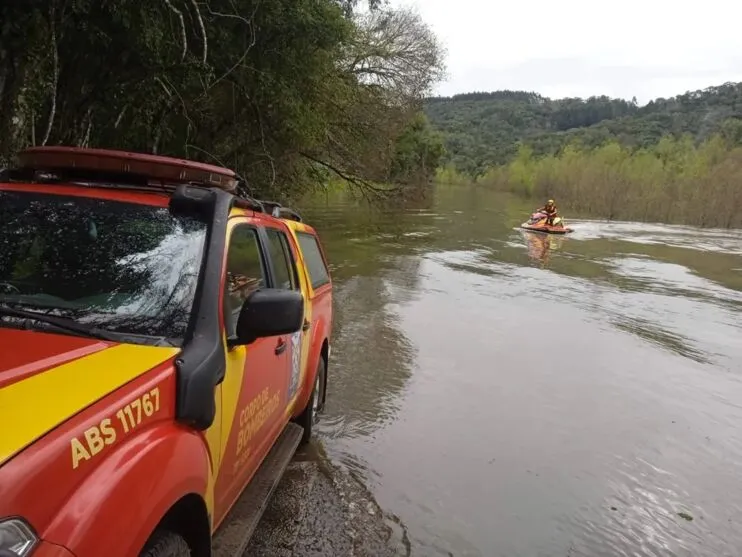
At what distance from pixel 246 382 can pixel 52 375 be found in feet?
4.13

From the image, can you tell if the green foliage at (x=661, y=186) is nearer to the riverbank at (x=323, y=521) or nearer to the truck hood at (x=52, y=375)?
the riverbank at (x=323, y=521)

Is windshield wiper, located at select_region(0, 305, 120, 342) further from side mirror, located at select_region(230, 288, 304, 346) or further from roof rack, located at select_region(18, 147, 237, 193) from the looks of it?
roof rack, located at select_region(18, 147, 237, 193)

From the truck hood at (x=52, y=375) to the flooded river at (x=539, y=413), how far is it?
2.73m

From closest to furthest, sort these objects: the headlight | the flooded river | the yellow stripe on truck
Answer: the headlight → the yellow stripe on truck → the flooded river

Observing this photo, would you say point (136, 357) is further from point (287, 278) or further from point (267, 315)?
point (287, 278)

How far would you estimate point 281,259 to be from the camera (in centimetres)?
430

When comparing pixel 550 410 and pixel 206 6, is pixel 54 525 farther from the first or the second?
pixel 206 6

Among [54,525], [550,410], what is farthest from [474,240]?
[54,525]

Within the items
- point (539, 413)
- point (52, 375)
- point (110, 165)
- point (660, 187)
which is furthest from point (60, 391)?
point (660, 187)

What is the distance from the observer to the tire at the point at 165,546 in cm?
202

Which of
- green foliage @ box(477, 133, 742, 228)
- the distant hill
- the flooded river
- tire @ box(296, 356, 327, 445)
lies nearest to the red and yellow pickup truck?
tire @ box(296, 356, 327, 445)

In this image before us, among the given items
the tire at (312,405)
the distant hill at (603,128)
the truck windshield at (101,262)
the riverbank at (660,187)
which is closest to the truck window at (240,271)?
the truck windshield at (101,262)

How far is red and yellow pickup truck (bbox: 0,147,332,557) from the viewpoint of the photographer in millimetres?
1685

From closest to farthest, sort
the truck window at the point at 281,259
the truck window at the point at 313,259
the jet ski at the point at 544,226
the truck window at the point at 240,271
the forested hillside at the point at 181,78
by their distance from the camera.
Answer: the truck window at the point at 240,271 → the truck window at the point at 281,259 → the truck window at the point at 313,259 → the forested hillside at the point at 181,78 → the jet ski at the point at 544,226
